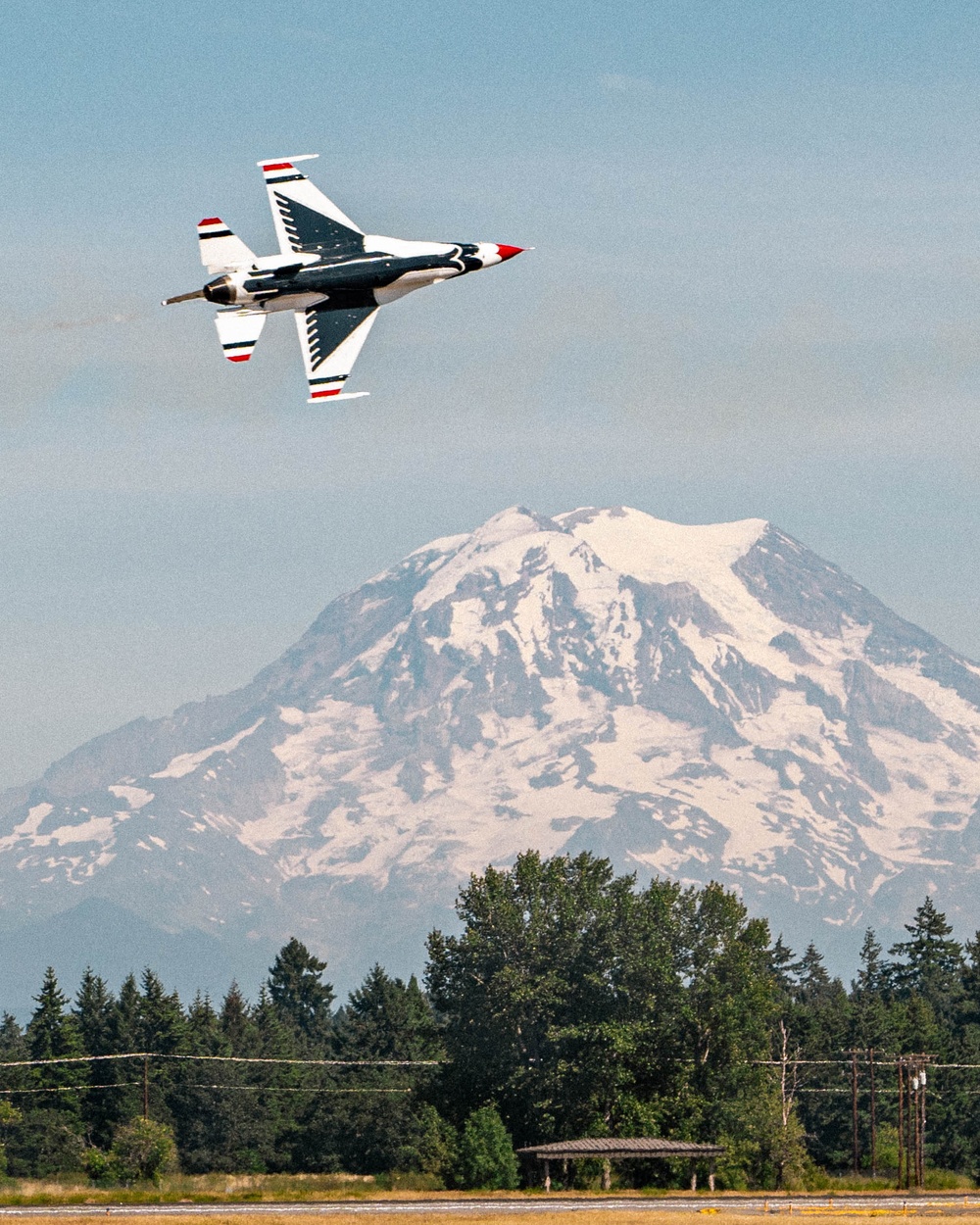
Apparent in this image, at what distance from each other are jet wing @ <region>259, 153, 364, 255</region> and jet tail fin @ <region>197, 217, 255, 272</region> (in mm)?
2412

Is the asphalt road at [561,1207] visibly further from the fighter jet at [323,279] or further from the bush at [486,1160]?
the fighter jet at [323,279]

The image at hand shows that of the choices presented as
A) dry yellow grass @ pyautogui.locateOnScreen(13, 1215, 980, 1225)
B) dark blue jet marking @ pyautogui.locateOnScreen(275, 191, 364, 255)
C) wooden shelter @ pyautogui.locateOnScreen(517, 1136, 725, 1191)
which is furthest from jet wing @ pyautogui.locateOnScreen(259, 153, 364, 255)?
wooden shelter @ pyautogui.locateOnScreen(517, 1136, 725, 1191)

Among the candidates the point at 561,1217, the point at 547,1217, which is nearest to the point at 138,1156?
the point at 547,1217

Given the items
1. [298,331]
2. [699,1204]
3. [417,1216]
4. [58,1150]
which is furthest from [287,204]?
[58,1150]

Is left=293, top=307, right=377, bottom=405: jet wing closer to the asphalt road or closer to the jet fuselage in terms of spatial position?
the jet fuselage

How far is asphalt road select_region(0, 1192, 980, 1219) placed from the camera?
115 metres

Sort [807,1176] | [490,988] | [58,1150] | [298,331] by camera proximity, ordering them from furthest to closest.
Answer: [58,1150], [490,988], [807,1176], [298,331]

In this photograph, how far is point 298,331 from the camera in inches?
3465

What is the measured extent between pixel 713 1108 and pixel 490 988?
21007 millimetres

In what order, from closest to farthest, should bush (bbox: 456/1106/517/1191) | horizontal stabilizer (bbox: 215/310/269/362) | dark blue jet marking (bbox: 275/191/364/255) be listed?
horizontal stabilizer (bbox: 215/310/269/362) → dark blue jet marking (bbox: 275/191/364/255) → bush (bbox: 456/1106/517/1191)

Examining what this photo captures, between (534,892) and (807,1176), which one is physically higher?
(534,892)

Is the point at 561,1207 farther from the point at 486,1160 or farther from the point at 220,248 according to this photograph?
the point at 220,248

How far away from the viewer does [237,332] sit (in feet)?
278

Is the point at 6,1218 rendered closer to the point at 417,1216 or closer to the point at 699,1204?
the point at 417,1216
